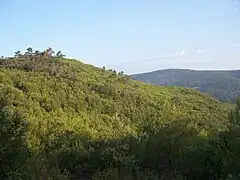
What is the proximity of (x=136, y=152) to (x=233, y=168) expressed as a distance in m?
6.82

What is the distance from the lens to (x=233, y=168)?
10.5 meters

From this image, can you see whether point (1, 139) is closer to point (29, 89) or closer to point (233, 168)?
point (233, 168)

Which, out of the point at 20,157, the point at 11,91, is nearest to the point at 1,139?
the point at 20,157

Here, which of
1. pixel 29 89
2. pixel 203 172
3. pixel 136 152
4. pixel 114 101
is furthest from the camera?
pixel 114 101

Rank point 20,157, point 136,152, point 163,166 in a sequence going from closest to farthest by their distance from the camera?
point 20,157 → point 163,166 → point 136,152

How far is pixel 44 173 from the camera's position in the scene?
10820mm

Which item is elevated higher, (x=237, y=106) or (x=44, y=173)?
(x=237, y=106)

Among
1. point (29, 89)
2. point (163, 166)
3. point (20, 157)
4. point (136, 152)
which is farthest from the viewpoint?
point (29, 89)

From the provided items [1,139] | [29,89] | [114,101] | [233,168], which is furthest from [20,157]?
[114,101]

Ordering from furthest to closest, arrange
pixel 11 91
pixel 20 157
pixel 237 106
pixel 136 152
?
1. pixel 11 91
2. pixel 136 152
3. pixel 237 106
4. pixel 20 157

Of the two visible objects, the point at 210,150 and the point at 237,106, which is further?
the point at 210,150

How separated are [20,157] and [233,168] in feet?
18.8

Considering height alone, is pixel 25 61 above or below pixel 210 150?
above

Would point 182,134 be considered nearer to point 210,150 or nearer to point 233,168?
point 210,150
